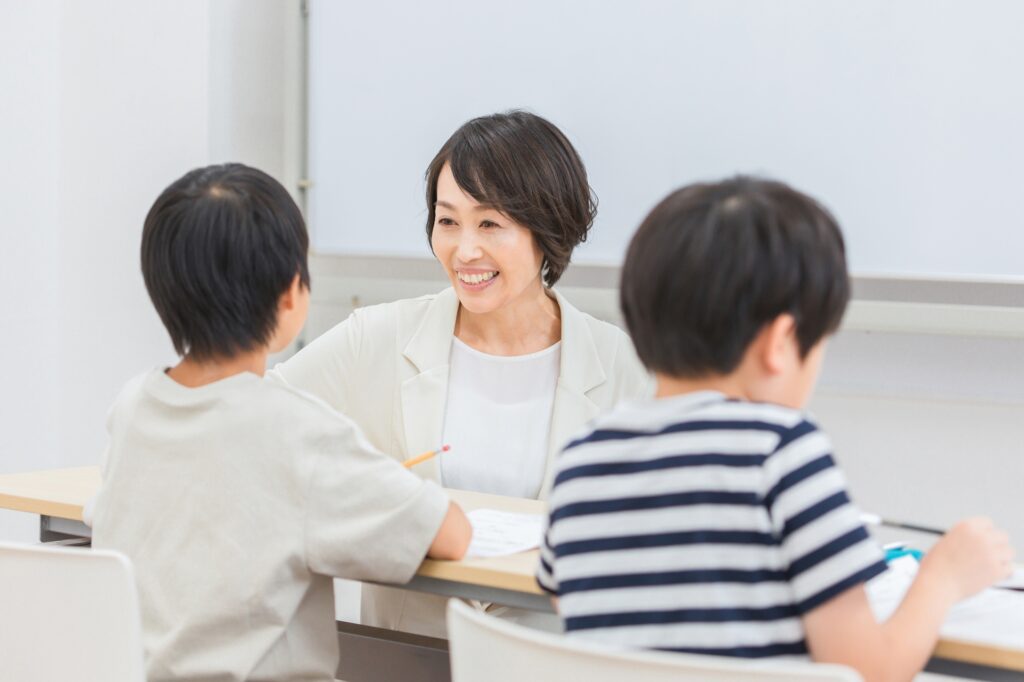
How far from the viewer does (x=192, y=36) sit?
357cm

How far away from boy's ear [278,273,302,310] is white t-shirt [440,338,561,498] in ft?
2.32

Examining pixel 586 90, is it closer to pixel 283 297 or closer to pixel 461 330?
pixel 461 330

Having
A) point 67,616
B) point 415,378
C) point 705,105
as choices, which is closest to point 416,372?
point 415,378

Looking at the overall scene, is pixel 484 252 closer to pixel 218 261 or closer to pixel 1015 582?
pixel 218 261

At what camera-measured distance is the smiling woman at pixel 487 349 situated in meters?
2.20

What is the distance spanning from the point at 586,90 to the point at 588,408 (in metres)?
1.26

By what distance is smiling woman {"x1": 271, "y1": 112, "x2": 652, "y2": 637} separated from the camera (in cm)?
220

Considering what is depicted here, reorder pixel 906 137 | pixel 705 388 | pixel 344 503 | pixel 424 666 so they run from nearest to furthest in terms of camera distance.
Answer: pixel 705 388
pixel 344 503
pixel 424 666
pixel 906 137

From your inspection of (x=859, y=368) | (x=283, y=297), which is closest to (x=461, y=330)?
(x=283, y=297)

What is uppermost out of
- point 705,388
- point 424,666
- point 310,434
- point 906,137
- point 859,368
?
point 906,137

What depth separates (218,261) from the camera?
1.50m

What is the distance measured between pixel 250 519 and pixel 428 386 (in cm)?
79

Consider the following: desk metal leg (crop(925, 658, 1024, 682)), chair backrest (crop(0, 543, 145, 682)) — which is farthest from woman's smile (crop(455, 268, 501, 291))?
desk metal leg (crop(925, 658, 1024, 682))

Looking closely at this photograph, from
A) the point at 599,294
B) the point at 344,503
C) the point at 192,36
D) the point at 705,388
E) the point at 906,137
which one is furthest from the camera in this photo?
the point at 192,36
